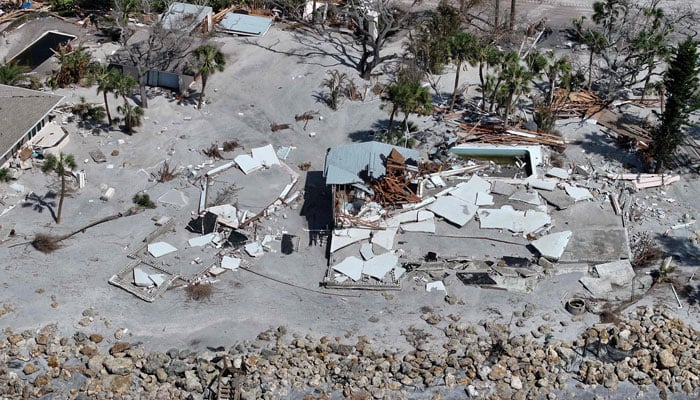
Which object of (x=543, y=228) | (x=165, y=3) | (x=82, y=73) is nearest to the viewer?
(x=543, y=228)

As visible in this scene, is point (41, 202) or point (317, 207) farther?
point (317, 207)

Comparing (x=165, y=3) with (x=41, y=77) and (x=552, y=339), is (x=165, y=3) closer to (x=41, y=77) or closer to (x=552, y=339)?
(x=41, y=77)

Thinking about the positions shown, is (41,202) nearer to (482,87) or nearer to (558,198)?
(482,87)

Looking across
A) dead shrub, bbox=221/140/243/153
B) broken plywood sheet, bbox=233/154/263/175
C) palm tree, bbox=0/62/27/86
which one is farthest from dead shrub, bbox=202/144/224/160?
palm tree, bbox=0/62/27/86

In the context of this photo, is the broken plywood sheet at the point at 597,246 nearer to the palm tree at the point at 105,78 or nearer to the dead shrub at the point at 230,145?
the dead shrub at the point at 230,145

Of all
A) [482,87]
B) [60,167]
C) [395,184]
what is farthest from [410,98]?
[60,167]

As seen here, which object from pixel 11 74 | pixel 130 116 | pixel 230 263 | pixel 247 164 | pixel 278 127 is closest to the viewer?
pixel 230 263

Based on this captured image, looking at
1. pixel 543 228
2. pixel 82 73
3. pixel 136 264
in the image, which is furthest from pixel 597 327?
pixel 82 73
